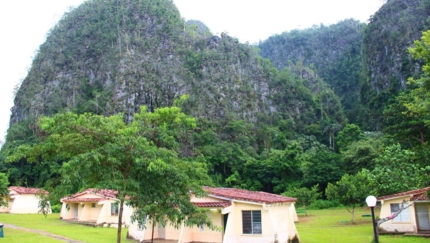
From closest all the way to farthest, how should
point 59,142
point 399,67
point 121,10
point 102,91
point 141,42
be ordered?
point 59,142, point 399,67, point 102,91, point 141,42, point 121,10

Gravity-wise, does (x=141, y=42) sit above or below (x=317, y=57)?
below

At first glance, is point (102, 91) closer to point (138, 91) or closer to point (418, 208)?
point (138, 91)

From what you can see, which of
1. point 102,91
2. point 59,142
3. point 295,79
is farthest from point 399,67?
point 59,142

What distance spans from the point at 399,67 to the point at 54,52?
247ft

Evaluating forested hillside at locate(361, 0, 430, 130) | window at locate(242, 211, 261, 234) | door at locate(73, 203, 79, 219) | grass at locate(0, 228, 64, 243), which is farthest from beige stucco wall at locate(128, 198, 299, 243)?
forested hillside at locate(361, 0, 430, 130)

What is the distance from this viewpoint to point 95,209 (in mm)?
32500

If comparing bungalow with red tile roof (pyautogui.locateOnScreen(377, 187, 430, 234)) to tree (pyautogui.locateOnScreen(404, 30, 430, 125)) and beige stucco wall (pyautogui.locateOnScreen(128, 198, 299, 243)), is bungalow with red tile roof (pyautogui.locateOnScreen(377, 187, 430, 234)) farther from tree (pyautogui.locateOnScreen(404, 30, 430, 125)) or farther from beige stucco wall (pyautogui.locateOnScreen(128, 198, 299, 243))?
tree (pyautogui.locateOnScreen(404, 30, 430, 125))

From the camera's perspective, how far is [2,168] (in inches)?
2398

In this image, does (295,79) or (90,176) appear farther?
(295,79)

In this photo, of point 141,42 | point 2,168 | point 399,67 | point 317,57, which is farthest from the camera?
point 317,57

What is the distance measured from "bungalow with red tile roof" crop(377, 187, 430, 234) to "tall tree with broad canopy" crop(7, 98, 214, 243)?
13853 mm

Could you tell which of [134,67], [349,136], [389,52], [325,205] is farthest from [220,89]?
[325,205]

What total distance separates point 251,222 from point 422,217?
9.92 metres

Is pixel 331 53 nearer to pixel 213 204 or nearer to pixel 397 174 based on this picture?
pixel 397 174
